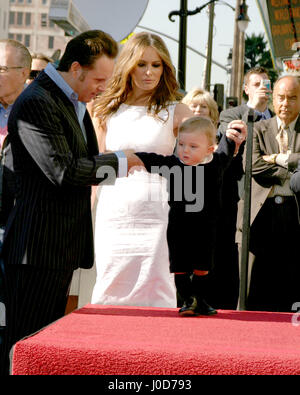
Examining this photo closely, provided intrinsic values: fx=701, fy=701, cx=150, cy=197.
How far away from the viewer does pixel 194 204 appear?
107 inches

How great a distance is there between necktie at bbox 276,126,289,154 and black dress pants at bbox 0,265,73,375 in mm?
2723

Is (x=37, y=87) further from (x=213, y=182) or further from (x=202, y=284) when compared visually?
(x=202, y=284)

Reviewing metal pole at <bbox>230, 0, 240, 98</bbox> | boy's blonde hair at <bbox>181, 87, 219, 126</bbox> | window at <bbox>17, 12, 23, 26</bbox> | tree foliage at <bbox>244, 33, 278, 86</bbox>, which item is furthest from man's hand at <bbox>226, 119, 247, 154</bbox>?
window at <bbox>17, 12, 23, 26</bbox>

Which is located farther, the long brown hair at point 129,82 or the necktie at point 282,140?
the necktie at point 282,140

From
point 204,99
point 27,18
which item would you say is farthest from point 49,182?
point 27,18

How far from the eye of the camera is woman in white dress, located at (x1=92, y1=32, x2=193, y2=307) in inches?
137

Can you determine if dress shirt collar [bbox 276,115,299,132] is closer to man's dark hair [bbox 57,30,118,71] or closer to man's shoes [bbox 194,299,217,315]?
man's dark hair [bbox 57,30,118,71]

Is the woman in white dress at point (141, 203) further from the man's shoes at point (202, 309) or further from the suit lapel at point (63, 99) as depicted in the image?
the man's shoes at point (202, 309)

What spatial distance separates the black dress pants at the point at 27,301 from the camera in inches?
107

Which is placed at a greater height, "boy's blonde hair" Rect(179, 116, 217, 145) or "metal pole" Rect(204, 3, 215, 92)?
"metal pole" Rect(204, 3, 215, 92)

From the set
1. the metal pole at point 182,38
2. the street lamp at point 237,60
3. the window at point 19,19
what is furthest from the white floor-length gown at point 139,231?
the window at point 19,19

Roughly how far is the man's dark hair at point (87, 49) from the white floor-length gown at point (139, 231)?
70cm

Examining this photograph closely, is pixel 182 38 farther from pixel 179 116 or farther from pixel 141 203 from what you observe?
pixel 141 203

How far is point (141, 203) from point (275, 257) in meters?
1.95
